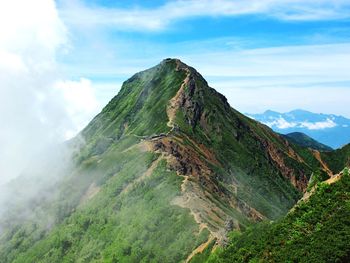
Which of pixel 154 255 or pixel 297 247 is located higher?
pixel 297 247

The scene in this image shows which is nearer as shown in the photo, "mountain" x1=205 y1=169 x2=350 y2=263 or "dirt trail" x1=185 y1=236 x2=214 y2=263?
"mountain" x1=205 y1=169 x2=350 y2=263

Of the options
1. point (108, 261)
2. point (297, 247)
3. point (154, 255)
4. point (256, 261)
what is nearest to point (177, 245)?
point (154, 255)

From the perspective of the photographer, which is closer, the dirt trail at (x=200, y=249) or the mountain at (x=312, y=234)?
the mountain at (x=312, y=234)

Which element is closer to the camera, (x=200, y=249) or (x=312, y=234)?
(x=312, y=234)

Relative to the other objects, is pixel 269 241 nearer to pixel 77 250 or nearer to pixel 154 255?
pixel 154 255

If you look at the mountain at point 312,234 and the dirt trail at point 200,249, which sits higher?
the mountain at point 312,234

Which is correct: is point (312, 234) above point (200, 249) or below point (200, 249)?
above

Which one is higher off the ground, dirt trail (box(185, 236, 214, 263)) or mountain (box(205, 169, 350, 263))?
mountain (box(205, 169, 350, 263))

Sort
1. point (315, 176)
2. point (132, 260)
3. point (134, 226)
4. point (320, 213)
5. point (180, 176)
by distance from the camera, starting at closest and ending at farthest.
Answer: point (320, 213) → point (315, 176) → point (132, 260) → point (134, 226) → point (180, 176)
